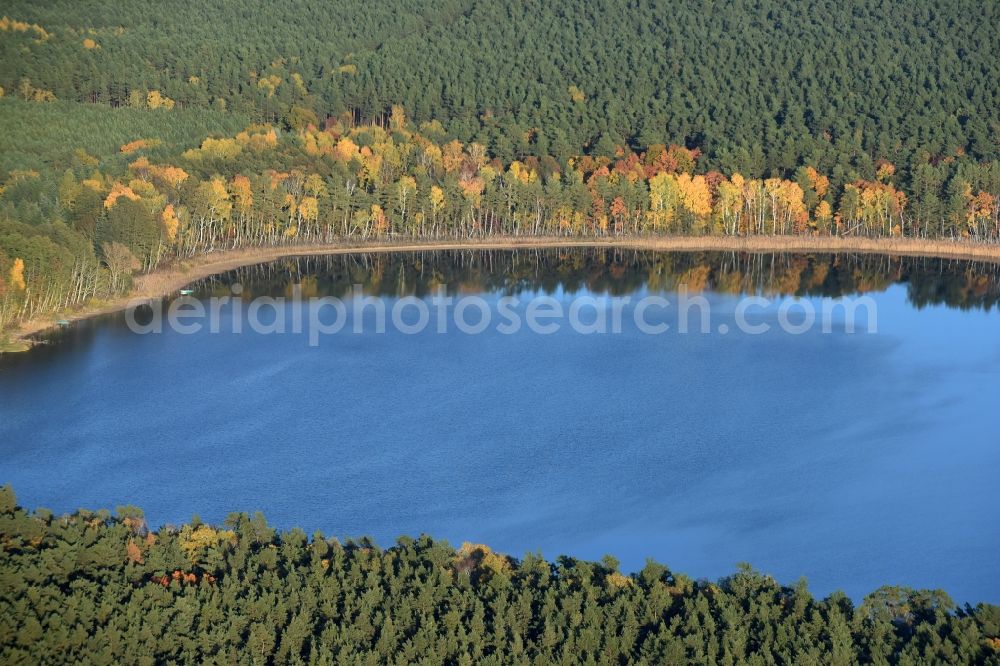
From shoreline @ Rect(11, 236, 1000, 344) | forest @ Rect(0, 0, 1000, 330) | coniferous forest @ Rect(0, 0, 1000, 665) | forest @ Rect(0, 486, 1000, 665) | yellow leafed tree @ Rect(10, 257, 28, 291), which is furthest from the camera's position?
forest @ Rect(0, 0, 1000, 330)

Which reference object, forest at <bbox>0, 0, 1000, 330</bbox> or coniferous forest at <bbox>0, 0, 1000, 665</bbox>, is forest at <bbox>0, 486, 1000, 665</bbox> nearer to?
coniferous forest at <bbox>0, 0, 1000, 665</bbox>

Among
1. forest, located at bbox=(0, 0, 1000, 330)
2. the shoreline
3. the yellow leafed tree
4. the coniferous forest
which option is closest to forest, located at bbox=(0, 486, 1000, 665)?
the coniferous forest

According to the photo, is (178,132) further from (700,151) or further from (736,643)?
(736,643)

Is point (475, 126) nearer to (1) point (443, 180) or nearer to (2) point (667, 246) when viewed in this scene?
(1) point (443, 180)

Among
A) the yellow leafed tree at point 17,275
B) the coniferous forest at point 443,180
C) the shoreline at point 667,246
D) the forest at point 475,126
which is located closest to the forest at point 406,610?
the coniferous forest at point 443,180

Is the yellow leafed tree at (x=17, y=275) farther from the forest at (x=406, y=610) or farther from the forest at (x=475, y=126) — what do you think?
the forest at (x=406, y=610)

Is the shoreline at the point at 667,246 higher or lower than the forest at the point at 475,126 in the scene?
lower

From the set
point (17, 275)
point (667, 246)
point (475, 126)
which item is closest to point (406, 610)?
point (17, 275)
